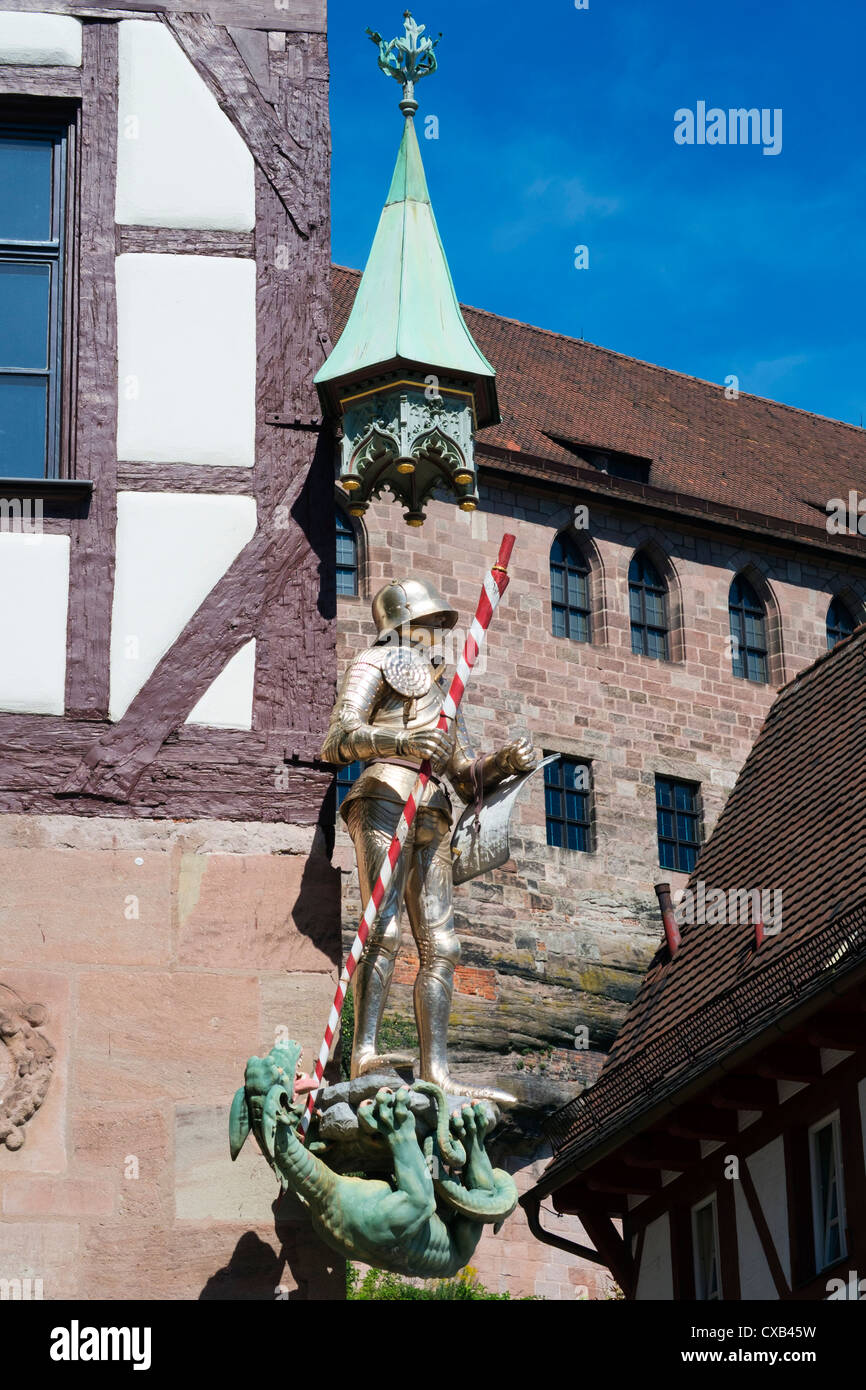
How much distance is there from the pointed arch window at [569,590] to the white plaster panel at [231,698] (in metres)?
30.6

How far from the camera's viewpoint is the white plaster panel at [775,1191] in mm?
17422

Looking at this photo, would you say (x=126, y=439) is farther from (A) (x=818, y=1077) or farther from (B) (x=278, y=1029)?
(A) (x=818, y=1077)

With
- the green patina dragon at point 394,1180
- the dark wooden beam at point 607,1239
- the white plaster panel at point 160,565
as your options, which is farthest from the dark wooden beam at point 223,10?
the dark wooden beam at point 607,1239

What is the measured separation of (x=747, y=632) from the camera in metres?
43.0

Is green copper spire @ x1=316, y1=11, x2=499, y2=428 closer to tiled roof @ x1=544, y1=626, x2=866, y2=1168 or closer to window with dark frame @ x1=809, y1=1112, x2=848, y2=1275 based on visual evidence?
tiled roof @ x1=544, y1=626, x2=866, y2=1168

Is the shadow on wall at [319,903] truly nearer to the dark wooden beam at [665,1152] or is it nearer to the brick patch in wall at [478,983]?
the dark wooden beam at [665,1152]

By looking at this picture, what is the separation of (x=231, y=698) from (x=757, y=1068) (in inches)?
339

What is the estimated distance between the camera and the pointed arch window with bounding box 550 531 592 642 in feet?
132

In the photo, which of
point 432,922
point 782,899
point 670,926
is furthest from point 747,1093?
point 432,922

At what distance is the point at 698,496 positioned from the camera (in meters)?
42.1

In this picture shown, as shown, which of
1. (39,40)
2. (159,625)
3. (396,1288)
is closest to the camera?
(159,625)

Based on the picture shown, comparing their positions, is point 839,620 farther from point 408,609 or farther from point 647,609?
point 408,609

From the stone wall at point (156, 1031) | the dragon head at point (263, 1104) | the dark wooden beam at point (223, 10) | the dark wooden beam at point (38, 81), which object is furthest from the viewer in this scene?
the dark wooden beam at point (223, 10)
